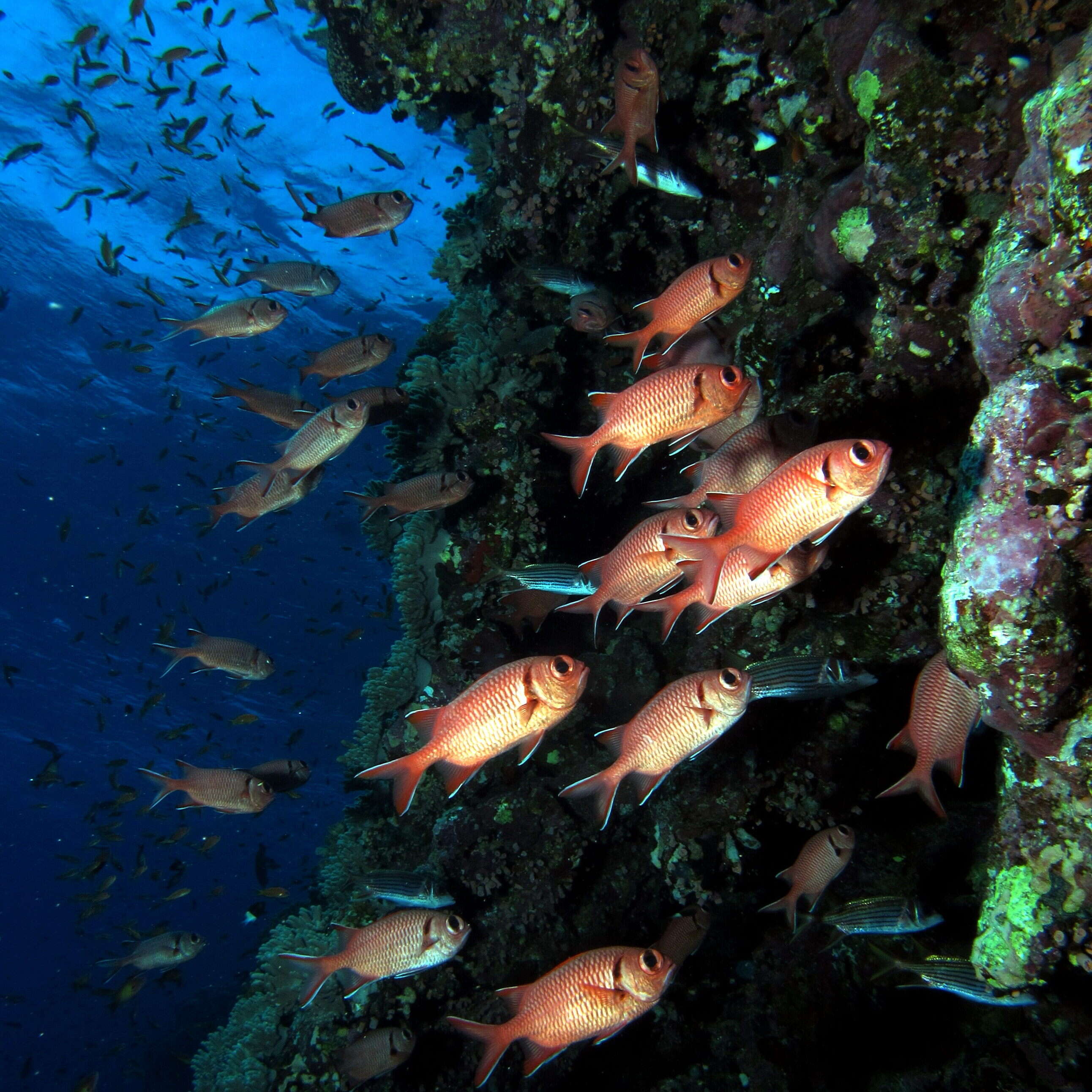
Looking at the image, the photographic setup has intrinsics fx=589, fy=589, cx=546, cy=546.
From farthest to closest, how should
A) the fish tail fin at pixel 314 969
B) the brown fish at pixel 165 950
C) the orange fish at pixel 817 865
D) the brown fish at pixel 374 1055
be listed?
1. the brown fish at pixel 165 950
2. the brown fish at pixel 374 1055
3. the orange fish at pixel 817 865
4. the fish tail fin at pixel 314 969

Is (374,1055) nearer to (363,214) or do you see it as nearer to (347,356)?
(347,356)

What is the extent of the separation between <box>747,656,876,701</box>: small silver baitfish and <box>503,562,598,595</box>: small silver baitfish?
1377 millimetres

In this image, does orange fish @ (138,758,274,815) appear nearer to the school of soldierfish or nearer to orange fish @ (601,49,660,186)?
the school of soldierfish

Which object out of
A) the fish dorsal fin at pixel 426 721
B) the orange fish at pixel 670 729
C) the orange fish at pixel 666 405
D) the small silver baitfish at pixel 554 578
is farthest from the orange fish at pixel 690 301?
the fish dorsal fin at pixel 426 721

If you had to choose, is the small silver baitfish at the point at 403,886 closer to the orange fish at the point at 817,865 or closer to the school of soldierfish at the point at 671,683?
the school of soldierfish at the point at 671,683

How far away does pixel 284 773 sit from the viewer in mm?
7324

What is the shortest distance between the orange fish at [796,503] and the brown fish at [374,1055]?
5.12m

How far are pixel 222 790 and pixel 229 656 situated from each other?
1.94m

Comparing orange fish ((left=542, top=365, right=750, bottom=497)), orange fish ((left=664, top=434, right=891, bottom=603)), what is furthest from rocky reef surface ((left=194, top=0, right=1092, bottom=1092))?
orange fish ((left=542, top=365, right=750, bottom=497))


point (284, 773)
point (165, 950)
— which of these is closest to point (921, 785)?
point (284, 773)

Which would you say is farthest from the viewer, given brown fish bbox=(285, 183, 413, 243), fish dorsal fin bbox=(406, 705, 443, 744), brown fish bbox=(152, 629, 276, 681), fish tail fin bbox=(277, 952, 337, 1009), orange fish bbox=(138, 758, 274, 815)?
brown fish bbox=(152, 629, 276, 681)

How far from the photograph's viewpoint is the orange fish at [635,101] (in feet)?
15.0

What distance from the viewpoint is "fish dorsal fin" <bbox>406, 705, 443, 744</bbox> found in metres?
2.70

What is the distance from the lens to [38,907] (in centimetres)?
5856
